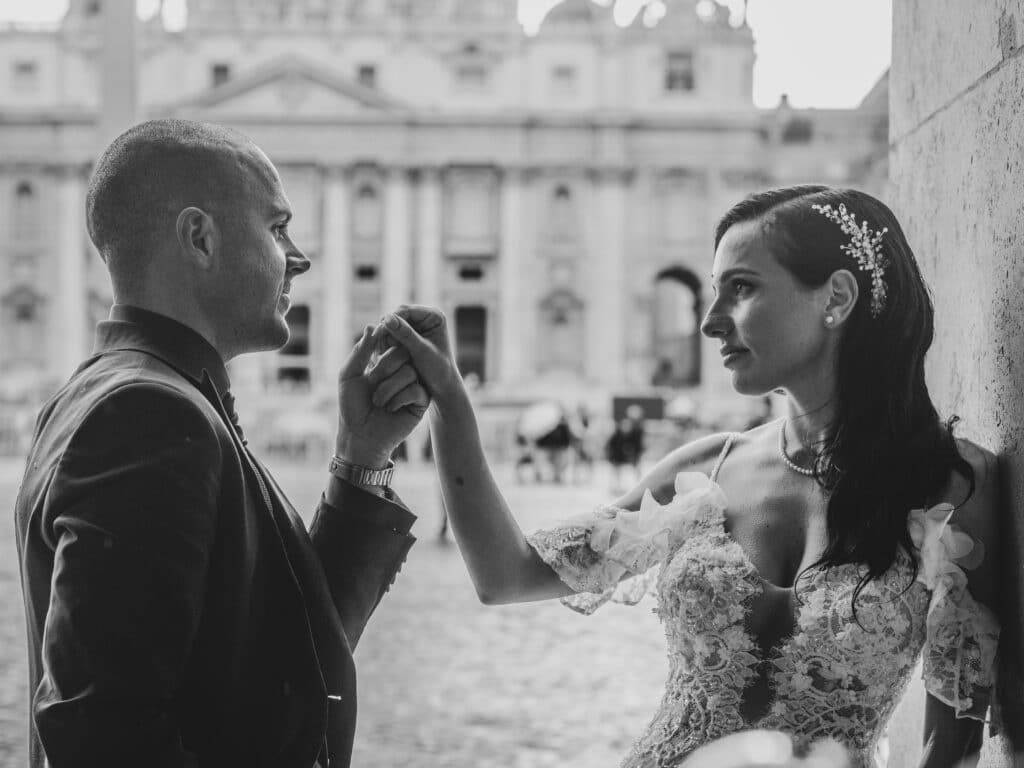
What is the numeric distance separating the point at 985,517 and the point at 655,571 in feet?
1.67

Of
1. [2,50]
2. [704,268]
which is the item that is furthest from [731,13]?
[2,50]

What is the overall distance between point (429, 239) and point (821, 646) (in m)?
44.3

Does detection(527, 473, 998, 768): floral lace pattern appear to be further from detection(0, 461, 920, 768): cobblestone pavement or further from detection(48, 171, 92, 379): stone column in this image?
detection(48, 171, 92, 379): stone column

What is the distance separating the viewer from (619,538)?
1866 mm

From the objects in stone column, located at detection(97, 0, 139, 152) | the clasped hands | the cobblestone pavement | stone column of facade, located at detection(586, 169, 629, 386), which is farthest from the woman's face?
stone column of facade, located at detection(586, 169, 629, 386)

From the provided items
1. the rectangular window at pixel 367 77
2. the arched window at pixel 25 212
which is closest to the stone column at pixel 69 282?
the arched window at pixel 25 212

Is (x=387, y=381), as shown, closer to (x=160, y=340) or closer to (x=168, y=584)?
(x=160, y=340)

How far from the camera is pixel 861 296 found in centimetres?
171

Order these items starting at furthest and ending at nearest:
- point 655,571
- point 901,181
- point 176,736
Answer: point 901,181, point 655,571, point 176,736

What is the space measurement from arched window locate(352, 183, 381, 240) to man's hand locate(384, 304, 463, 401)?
44947 mm

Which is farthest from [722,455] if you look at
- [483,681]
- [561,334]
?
[561,334]

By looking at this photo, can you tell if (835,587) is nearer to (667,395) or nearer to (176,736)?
(176,736)

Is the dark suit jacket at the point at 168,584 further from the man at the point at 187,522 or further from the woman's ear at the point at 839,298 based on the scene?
the woman's ear at the point at 839,298

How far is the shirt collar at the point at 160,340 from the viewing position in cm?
138
